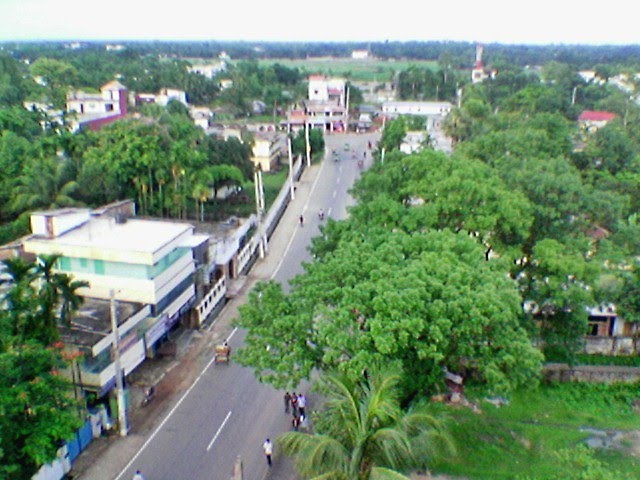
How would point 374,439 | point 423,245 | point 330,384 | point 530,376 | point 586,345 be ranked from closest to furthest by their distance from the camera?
point 374,439 → point 330,384 → point 530,376 → point 423,245 → point 586,345

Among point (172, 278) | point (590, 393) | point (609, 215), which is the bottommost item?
point (590, 393)

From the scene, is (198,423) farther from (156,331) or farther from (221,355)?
(156,331)

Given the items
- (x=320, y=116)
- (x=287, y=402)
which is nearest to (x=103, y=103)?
(x=320, y=116)

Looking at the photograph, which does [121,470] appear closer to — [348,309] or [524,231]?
[348,309]

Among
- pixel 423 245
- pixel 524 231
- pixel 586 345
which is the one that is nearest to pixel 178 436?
pixel 423 245

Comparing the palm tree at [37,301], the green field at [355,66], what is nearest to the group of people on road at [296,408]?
the palm tree at [37,301]

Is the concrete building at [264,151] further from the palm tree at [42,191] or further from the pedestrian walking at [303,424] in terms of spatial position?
the pedestrian walking at [303,424]
